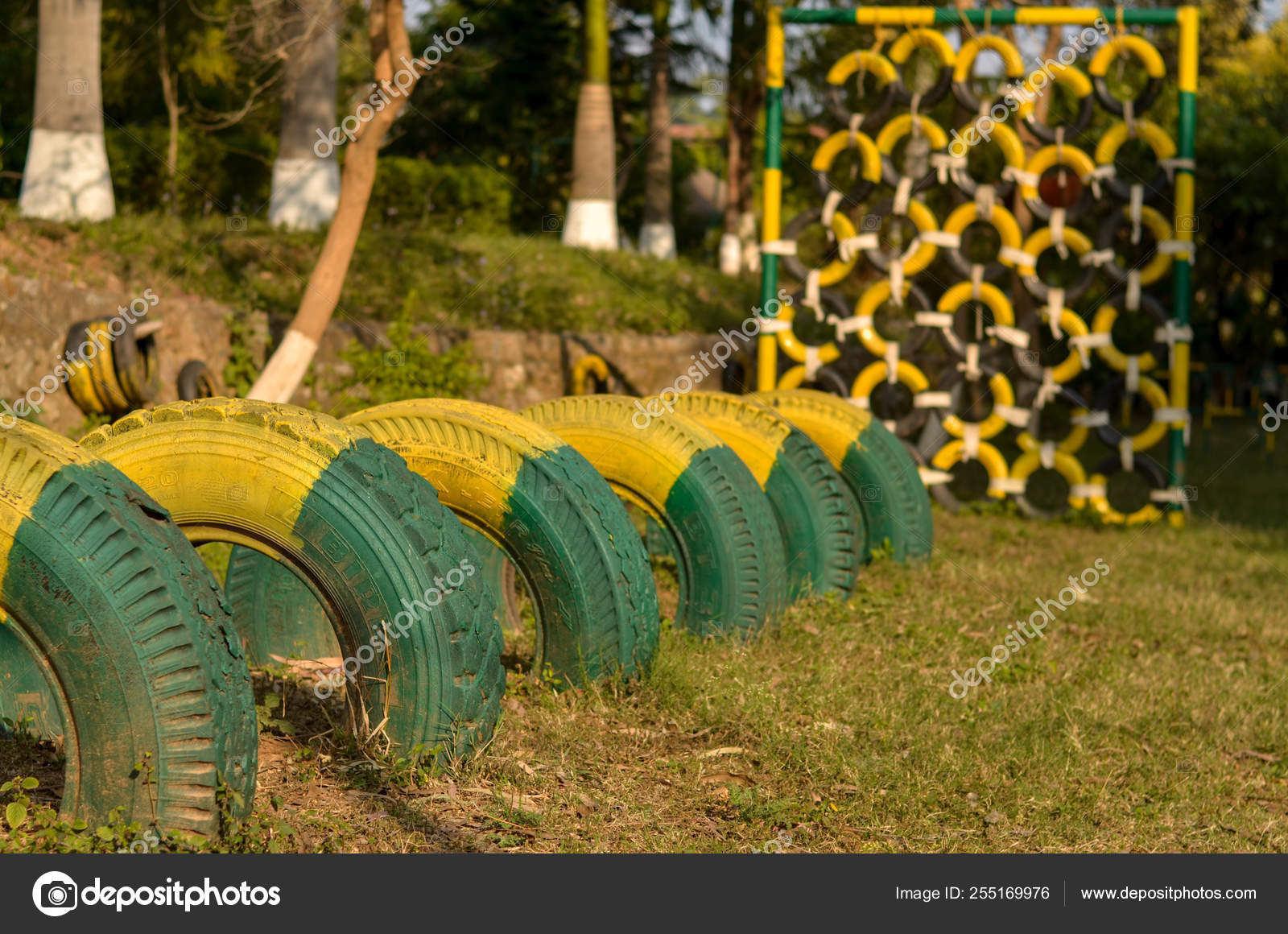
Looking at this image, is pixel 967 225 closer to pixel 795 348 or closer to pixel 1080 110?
pixel 1080 110

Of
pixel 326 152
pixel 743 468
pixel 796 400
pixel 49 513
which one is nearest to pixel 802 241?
pixel 326 152

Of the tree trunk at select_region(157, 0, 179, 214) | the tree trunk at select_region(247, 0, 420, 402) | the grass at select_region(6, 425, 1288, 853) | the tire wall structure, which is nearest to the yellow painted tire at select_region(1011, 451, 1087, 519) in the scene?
the tire wall structure

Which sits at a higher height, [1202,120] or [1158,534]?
[1202,120]

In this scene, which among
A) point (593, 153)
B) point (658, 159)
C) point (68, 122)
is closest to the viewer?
point (68, 122)

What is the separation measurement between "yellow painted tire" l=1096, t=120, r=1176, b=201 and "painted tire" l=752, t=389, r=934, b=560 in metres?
3.04

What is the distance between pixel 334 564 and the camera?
3312 millimetres

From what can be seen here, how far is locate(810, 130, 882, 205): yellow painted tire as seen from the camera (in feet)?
29.4

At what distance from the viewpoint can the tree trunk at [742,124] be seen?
58.4 feet

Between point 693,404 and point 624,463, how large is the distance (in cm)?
113

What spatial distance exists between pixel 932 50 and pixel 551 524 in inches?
248

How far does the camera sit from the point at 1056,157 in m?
8.75

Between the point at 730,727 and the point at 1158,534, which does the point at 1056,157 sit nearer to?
the point at 1158,534

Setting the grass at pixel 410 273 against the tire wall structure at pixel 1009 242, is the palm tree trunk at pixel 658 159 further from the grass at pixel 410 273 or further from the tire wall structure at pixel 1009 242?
the tire wall structure at pixel 1009 242

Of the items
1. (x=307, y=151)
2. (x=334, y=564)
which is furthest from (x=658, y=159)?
(x=334, y=564)
